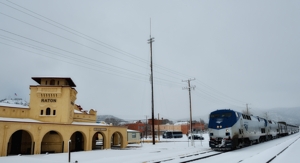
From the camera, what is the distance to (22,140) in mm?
26703

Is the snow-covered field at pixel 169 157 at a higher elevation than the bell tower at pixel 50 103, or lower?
lower

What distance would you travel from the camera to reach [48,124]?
84.8 feet

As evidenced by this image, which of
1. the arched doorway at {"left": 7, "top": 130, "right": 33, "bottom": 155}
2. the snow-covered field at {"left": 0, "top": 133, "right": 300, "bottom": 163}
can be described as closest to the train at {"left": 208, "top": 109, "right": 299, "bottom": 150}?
the snow-covered field at {"left": 0, "top": 133, "right": 300, "bottom": 163}

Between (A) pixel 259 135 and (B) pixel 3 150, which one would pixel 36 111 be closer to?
(B) pixel 3 150

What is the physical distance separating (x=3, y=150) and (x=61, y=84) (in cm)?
1169

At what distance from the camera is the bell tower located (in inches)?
1141

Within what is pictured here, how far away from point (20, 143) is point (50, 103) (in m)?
5.76

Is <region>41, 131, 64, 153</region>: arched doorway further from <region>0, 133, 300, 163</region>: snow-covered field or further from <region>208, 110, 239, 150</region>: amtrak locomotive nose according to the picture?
<region>208, 110, 239, 150</region>: amtrak locomotive nose

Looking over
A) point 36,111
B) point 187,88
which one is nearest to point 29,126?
point 36,111

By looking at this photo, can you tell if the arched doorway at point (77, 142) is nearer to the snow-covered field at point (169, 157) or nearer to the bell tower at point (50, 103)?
the bell tower at point (50, 103)

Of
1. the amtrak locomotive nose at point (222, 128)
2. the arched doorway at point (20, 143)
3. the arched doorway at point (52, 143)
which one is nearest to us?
the amtrak locomotive nose at point (222, 128)

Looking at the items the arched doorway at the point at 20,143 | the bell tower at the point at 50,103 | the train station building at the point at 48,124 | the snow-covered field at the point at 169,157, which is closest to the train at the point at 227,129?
the snow-covered field at the point at 169,157

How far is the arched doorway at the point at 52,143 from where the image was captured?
27.5 meters

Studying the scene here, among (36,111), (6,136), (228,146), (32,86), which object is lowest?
(228,146)
